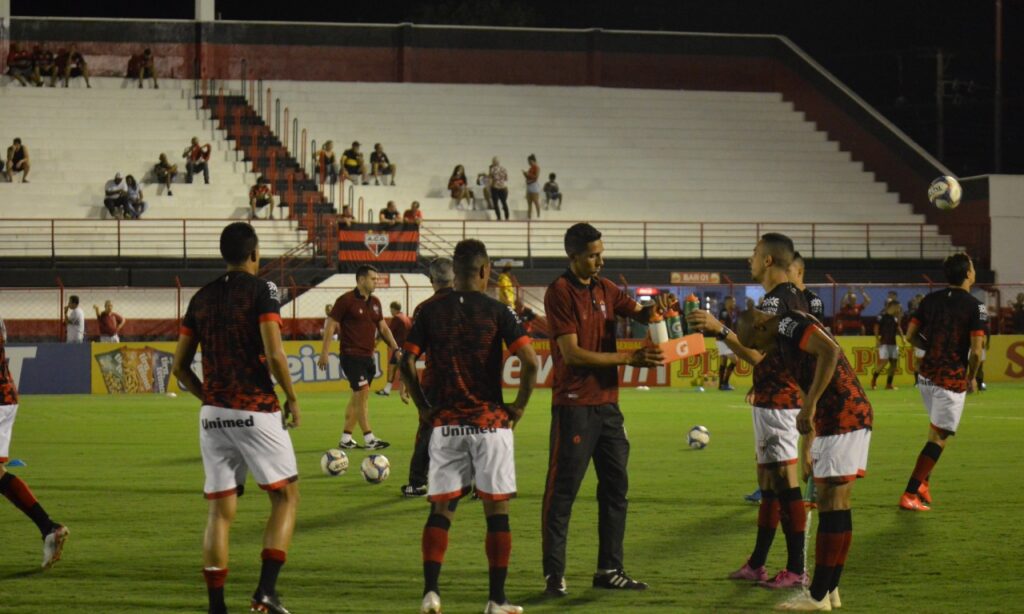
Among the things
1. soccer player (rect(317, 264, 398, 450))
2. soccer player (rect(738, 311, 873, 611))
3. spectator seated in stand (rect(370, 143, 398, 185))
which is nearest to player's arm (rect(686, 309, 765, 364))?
soccer player (rect(738, 311, 873, 611))

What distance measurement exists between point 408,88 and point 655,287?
50.5 feet

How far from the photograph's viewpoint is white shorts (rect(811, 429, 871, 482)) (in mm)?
8273

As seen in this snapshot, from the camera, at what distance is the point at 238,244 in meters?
8.12

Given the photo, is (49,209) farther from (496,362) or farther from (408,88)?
(496,362)

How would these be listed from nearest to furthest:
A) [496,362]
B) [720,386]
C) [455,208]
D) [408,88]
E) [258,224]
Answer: [496,362], [720,386], [258,224], [455,208], [408,88]

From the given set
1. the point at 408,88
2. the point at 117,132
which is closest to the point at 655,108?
the point at 408,88

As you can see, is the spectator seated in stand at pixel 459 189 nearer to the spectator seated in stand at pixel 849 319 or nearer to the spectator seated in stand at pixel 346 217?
the spectator seated in stand at pixel 346 217

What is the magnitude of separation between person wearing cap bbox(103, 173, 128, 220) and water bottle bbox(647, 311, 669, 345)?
31.5 meters

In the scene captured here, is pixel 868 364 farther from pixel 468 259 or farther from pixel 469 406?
pixel 469 406

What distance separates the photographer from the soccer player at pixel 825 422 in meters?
8.17

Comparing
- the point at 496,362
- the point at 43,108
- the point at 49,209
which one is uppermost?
the point at 43,108

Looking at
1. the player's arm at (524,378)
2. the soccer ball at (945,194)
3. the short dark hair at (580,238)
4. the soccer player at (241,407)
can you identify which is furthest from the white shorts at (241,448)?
the soccer ball at (945,194)

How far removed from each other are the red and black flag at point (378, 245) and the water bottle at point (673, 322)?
26895 millimetres

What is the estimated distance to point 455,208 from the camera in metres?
41.8
